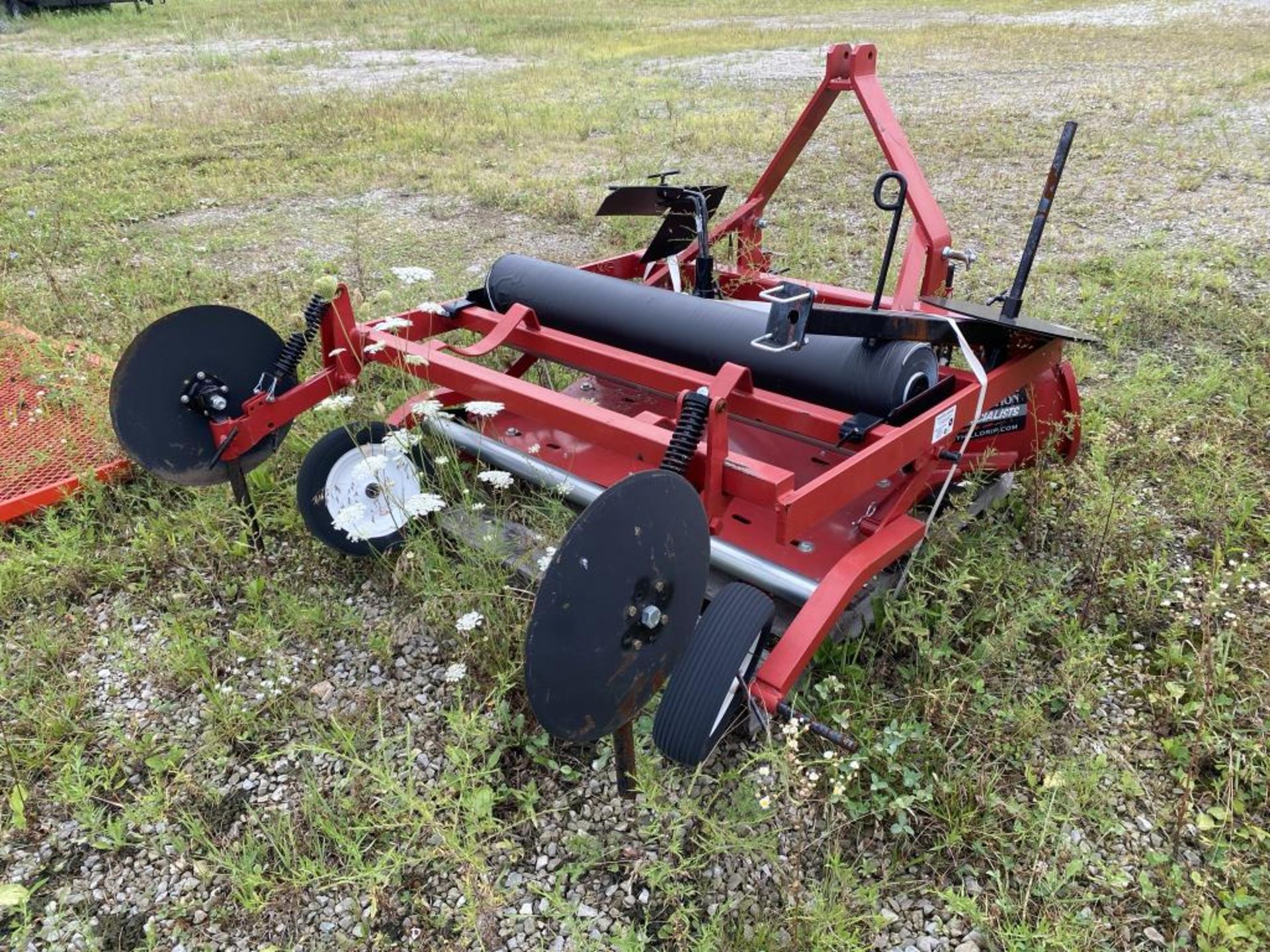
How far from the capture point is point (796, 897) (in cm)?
191

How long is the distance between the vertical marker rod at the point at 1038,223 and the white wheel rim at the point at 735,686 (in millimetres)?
1329

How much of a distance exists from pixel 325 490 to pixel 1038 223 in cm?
247

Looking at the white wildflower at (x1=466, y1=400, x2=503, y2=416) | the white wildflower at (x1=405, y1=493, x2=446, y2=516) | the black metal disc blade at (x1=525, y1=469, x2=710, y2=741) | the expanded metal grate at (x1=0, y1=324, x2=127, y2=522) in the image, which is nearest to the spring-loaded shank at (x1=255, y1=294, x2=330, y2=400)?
the white wildflower at (x1=466, y1=400, x2=503, y2=416)

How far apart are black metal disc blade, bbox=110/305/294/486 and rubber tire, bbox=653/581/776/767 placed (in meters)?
1.82

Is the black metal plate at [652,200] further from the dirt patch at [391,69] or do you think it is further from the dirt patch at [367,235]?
the dirt patch at [391,69]

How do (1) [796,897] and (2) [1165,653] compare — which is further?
(2) [1165,653]

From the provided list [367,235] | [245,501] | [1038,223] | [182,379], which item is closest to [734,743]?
[1038,223]

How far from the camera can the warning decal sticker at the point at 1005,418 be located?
309cm

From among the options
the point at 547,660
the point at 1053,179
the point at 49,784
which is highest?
the point at 1053,179

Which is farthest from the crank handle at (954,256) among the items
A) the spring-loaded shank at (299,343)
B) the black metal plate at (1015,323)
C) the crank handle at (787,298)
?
the spring-loaded shank at (299,343)

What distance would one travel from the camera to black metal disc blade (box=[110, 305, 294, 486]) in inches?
108

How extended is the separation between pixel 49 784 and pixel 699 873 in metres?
1.80

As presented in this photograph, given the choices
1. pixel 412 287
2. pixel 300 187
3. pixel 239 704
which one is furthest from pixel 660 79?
pixel 239 704

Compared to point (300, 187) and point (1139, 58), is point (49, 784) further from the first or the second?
point (1139, 58)
